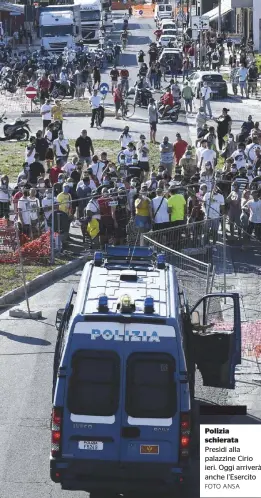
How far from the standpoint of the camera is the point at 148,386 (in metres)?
11.9

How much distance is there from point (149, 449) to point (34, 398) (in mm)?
4159

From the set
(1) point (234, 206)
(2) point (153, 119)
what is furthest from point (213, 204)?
(2) point (153, 119)

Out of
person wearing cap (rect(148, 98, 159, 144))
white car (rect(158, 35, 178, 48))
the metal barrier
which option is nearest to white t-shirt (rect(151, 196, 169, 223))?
the metal barrier

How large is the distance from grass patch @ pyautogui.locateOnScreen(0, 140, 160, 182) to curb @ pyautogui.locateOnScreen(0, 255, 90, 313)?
30.3 ft

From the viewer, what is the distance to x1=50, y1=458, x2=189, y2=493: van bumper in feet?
38.7

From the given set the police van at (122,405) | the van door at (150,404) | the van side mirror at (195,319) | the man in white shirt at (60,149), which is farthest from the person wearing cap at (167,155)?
the van door at (150,404)

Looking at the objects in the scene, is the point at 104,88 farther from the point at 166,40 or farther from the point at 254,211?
the point at 166,40

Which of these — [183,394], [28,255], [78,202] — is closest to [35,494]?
[183,394]

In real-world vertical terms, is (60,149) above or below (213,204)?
above

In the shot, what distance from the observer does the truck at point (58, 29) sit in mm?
66875

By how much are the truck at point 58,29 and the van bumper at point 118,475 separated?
55.9m

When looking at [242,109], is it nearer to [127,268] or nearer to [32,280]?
[32,280]

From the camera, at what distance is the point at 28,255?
2420 cm

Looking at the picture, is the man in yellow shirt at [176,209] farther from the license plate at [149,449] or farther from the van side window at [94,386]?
the license plate at [149,449]
